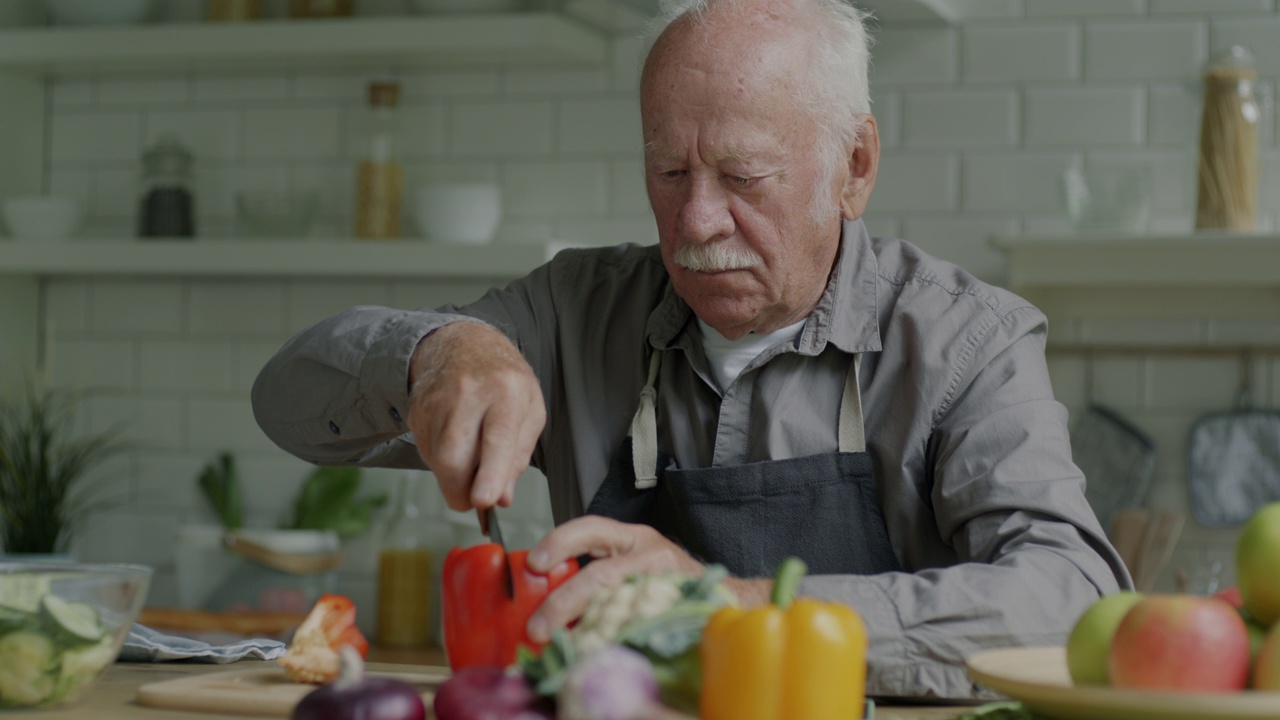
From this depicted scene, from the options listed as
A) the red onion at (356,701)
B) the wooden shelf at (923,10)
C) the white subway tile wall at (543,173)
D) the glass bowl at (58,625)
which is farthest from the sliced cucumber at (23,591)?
the wooden shelf at (923,10)

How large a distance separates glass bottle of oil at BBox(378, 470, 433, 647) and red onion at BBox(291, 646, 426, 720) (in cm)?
227

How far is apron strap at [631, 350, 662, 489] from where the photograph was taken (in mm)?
1744

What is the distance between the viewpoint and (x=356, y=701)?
0.88 metres

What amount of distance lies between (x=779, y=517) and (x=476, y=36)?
175 cm

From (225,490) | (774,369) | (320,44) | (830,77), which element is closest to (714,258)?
(774,369)

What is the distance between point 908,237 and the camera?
306 centimetres

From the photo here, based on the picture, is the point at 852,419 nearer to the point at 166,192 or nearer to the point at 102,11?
the point at 166,192

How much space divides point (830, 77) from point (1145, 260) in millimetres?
1304

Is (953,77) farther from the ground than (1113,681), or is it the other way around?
(953,77)

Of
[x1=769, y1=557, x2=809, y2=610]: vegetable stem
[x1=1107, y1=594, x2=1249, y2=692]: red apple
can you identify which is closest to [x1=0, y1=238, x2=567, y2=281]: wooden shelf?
[x1=769, y1=557, x2=809, y2=610]: vegetable stem

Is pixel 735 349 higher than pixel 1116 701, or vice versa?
pixel 735 349

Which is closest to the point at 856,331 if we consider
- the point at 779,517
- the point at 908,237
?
the point at 779,517

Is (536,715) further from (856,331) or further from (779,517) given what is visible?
(856,331)

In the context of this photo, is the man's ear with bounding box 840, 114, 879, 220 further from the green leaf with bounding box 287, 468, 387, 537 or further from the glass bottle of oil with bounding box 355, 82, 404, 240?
the green leaf with bounding box 287, 468, 387, 537
